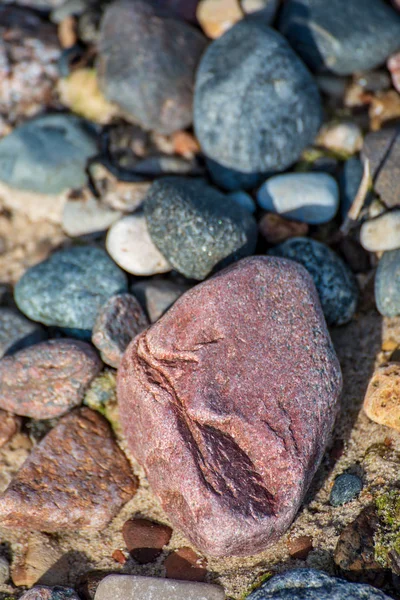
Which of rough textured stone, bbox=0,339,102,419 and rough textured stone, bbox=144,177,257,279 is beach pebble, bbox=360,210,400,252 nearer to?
rough textured stone, bbox=144,177,257,279

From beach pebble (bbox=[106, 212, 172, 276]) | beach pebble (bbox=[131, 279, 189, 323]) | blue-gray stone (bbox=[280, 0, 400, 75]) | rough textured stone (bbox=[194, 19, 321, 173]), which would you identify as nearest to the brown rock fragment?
beach pebble (bbox=[131, 279, 189, 323])

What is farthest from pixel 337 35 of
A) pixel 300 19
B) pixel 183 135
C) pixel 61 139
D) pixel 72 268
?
pixel 72 268

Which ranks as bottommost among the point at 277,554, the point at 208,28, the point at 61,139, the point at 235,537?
the point at 277,554

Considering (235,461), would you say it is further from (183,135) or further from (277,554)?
(183,135)

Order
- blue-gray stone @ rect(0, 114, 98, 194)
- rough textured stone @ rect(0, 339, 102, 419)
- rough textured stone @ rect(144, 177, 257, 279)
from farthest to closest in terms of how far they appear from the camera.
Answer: blue-gray stone @ rect(0, 114, 98, 194) < rough textured stone @ rect(144, 177, 257, 279) < rough textured stone @ rect(0, 339, 102, 419)

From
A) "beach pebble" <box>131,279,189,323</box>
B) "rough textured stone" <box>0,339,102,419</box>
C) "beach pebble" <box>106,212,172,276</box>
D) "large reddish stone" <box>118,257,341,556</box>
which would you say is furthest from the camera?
"beach pebble" <box>106,212,172,276</box>
